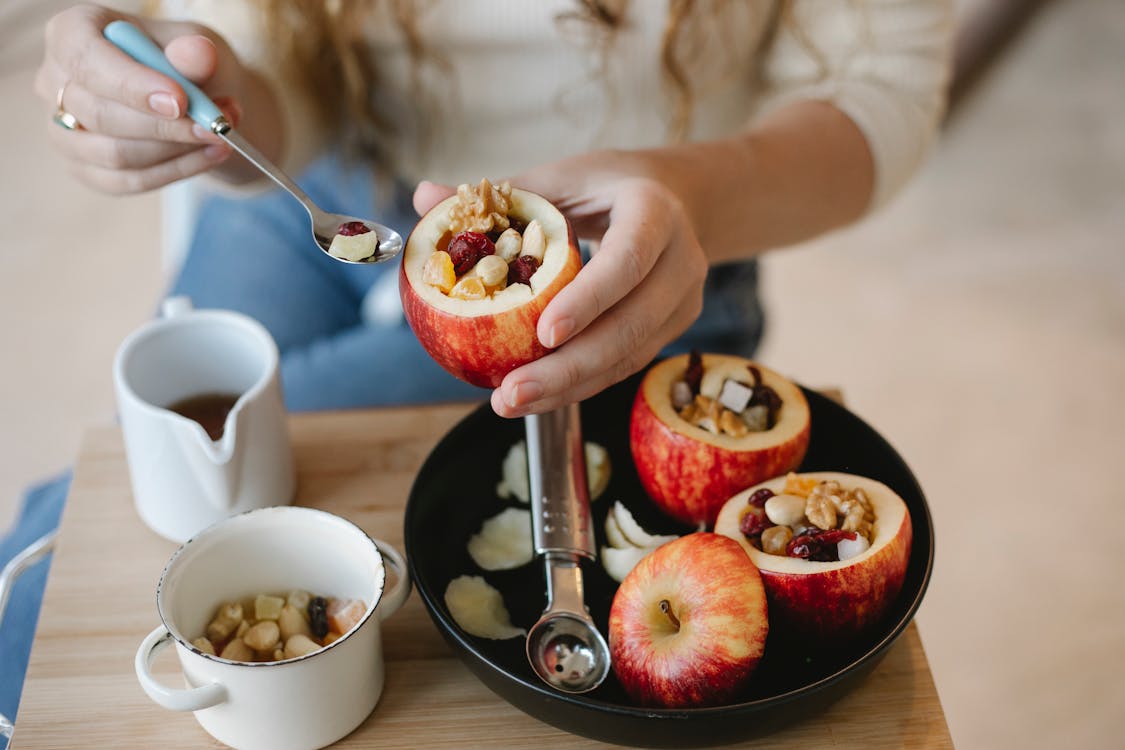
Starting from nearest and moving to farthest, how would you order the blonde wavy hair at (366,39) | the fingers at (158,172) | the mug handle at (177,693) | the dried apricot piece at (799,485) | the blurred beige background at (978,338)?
the mug handle at (177,693), the dried apricot piece at (799,485), the fingers at (158,172), the blonde wavy hair at (366,39), the blurred beige background at (978,338)

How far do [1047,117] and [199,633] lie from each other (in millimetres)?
2345

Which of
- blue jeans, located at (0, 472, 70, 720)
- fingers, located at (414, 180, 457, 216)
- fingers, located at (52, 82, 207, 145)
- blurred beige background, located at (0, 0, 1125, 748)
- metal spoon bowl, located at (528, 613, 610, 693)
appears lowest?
blurred beige background, located at (0, 0, 1125, 748)

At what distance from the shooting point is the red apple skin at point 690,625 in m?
0.60

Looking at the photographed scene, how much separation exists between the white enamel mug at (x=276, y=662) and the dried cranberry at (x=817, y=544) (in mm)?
248

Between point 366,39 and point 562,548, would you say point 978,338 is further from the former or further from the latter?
point 562,548

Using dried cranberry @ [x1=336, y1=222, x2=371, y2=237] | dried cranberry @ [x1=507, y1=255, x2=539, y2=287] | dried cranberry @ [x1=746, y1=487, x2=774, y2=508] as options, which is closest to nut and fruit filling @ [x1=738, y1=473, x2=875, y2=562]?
Answer: dried cranberry @ [x1=746, y1=487, x2=774, y2=508]

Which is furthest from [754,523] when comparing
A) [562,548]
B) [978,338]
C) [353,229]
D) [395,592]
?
[978,338]

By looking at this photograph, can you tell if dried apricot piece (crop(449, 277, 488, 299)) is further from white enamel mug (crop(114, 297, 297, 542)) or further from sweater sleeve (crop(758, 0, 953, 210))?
sweater sleeve (crop(758, 0, 953, 210))

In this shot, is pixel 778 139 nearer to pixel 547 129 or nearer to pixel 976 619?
pixel 547 129

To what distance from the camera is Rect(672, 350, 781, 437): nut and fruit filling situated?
75 cm

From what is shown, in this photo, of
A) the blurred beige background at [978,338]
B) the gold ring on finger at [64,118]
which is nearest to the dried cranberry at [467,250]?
the gold ring on finger at [64,118]

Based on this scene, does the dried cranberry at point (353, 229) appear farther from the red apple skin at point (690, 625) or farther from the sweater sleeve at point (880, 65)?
the sweater sleeve at point (880, 65)

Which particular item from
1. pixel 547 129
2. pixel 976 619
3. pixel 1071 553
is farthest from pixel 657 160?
pixel 1071 553

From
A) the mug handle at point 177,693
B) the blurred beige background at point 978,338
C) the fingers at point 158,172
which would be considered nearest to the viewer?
the mug handle at point 177,693
